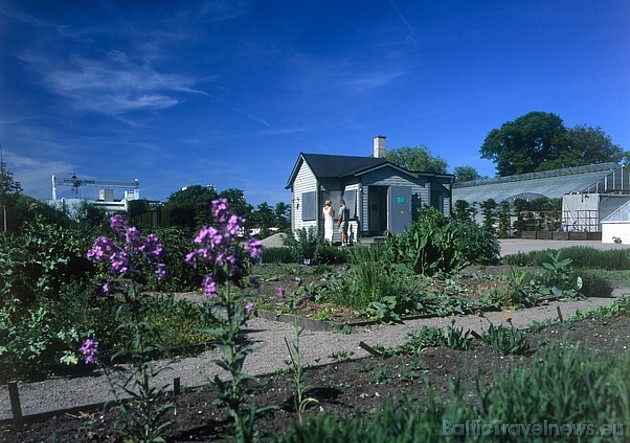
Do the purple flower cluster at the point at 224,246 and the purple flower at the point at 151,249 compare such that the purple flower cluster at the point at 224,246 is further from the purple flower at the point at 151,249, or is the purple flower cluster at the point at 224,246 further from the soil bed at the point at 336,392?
the soil bed at the point at 336,392

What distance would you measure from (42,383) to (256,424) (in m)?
2.25

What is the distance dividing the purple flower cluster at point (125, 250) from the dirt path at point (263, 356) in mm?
758

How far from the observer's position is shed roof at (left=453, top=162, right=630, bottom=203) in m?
33.2

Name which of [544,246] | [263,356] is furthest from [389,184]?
[263,356]

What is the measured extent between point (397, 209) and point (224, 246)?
20.7 meters

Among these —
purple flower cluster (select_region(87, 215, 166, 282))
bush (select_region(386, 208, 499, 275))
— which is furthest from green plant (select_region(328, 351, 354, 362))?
bush (select_region(386, 208, 499, 275))

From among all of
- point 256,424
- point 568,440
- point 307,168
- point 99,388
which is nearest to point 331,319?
point 99,388

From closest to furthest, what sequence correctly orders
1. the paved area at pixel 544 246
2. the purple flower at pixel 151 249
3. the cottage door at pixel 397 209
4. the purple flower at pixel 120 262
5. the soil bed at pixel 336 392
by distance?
the purple flower at pixel 120 262, the purple flower at pixel 151 249, the soil bed at pixel 336 392, the paved area at pixel 544 246, the cottage door at pixel 397 209

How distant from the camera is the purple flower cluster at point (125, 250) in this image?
2.43 m

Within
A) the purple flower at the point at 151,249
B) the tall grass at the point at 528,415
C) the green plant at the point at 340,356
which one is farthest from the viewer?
the green plant at the point at 340,356

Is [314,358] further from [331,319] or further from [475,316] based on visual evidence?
[475,316]

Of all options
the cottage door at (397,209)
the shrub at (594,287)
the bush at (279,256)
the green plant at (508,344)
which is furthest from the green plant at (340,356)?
the cottage door at (397,209)

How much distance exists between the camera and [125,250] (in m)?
2.54

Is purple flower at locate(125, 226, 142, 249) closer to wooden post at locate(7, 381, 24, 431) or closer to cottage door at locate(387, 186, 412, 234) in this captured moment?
wooden post at locate(7, 381, 24, 431)
